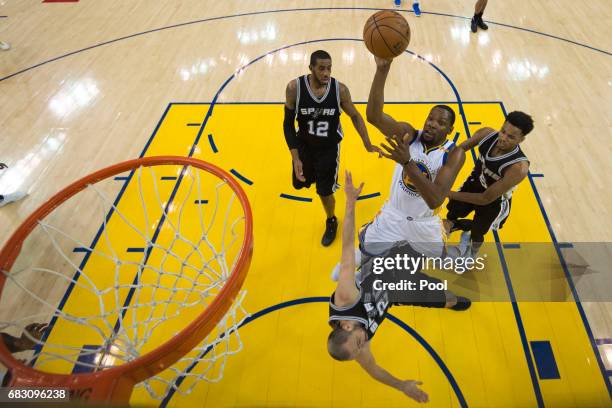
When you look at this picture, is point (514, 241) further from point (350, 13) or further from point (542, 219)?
point (350, 13)

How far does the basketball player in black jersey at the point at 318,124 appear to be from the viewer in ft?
9.68

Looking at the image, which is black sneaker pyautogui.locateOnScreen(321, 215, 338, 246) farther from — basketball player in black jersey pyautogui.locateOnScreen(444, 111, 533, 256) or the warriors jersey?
basketball player in black jersey pyautogui.locateOnScreen(444, 111, 533, 256)

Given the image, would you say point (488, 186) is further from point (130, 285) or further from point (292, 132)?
point (130, 285)

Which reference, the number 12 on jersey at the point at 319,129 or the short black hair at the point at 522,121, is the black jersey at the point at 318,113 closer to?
the number 12 on jersey at the point at 319,129

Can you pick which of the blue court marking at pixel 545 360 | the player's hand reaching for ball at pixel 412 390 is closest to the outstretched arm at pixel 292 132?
the player's hand reaching for ball at pixel 412 390

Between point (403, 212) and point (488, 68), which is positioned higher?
point (403, 212)

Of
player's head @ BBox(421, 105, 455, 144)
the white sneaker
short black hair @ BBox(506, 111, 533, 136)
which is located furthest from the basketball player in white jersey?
the white sneaker

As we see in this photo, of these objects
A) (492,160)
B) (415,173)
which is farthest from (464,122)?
(415,173)

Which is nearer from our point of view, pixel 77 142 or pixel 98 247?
pixel 98 247

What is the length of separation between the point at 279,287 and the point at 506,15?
6.97m

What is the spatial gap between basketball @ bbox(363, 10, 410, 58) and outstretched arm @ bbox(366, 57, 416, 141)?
21 cm

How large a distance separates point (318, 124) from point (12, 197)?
3.62m

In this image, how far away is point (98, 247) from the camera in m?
3.68

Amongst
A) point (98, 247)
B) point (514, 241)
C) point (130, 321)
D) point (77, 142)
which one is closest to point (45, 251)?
point (98, 247)
